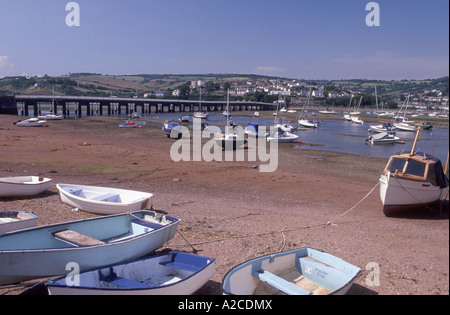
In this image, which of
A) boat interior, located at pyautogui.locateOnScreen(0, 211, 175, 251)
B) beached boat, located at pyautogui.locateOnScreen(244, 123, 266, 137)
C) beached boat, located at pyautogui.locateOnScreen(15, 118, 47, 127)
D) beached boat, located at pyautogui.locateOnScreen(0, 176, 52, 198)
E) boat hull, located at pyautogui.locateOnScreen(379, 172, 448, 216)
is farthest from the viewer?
beached boat, located at pyautogui.locateOnScreen(15, 118, 47, 127)

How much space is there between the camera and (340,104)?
637 ft

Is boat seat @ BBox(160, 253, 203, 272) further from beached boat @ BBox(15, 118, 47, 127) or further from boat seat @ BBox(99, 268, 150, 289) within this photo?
beached boat @ BBox(15, 118, 47, 127)

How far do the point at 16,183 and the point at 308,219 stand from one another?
11.4 m

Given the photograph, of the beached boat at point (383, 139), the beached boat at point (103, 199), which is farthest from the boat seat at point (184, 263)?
the beached boat at point (383, 139)

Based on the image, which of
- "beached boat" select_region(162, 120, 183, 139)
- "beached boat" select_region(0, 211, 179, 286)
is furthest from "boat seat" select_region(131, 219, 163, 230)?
"beached boat" select_region(162, 120, 183, 139)

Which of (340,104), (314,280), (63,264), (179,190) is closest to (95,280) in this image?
(63,264)

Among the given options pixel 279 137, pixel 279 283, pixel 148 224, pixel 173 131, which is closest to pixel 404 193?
pixel 279 283

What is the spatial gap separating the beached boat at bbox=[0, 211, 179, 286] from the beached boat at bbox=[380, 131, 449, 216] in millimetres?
9240

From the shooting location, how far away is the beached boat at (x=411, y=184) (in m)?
14.1

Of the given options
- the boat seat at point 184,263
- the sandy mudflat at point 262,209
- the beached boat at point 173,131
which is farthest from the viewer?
the beached boat at point 173,131

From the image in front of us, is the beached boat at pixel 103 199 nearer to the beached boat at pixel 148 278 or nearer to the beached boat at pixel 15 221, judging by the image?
the beached boat at pixel 15 221

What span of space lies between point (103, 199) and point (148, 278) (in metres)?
6.30

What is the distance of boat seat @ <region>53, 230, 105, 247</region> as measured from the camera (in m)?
7.83

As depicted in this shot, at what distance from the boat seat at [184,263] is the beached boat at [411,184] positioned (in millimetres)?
9549
